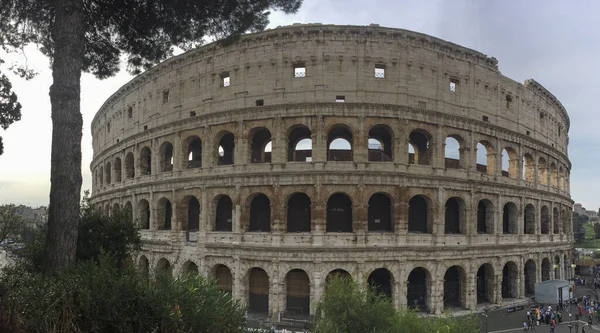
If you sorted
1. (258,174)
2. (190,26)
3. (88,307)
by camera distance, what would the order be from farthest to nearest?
(258,174) < (190,26) < (88,307)

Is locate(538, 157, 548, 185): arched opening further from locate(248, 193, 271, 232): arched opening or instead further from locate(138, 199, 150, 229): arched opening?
locate(138, 199, 150, 229): arched opening

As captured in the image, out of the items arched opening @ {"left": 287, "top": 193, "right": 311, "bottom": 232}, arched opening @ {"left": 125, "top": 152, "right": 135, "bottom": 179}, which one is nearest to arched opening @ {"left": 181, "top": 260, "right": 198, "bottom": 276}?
arched opening @ {"left": 287, "top": 193, "right": 311, "bottom": 232}

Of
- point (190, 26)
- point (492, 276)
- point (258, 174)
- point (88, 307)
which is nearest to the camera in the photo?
point (88, 307)

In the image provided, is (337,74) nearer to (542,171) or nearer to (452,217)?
(452,217)

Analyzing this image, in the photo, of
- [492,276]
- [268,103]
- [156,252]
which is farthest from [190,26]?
[492,276]

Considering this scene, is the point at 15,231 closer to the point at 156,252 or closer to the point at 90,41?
the point at 156,252

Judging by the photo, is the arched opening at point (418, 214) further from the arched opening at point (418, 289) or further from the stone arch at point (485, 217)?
the stone arch at point (485, 217)

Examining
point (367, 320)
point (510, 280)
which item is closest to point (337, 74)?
point (367, 320)
